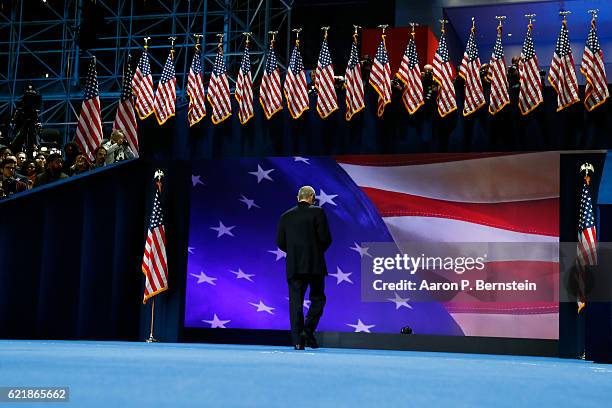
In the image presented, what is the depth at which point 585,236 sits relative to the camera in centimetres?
1212

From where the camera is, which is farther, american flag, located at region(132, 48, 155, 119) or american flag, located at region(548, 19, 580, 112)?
american flag, located at region(132, 48, 155, 119)

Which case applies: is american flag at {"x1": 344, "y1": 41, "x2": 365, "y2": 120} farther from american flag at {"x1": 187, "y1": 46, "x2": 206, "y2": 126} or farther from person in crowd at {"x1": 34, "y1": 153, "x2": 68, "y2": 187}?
person in crowd at {"x1": 34, "y1": 153, "x2": 68, "y2": 187}

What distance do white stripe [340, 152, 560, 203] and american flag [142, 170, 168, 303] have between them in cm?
270

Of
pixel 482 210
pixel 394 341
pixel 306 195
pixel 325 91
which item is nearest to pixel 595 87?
pixel 482 210

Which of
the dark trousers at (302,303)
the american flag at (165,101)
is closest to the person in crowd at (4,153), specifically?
the american flag at (165,101)

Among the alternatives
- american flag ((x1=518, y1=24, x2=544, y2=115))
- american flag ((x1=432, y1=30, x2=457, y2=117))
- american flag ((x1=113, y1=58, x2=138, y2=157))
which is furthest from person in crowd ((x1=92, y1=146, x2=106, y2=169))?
american flag ((x1=518, y1=24, x2=544, y2=115))

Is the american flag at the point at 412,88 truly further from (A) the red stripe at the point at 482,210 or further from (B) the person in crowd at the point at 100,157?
(B) the person in crowd at the point at 100,157

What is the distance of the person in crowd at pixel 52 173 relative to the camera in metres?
13.4

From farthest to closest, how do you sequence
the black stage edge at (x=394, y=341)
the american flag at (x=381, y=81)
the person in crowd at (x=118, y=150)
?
the person in crowd at (x=118, y=150)
the american flag at (x=381, y=81)
the black stage edge at (x=394, y=341)

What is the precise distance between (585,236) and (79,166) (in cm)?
704

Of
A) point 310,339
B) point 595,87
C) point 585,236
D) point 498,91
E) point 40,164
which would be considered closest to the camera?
point 310,339

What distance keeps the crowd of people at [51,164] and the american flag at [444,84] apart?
4.50 m

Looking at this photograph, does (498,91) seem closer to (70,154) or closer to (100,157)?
(100,157)

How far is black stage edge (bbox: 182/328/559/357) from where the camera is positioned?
491 inches
